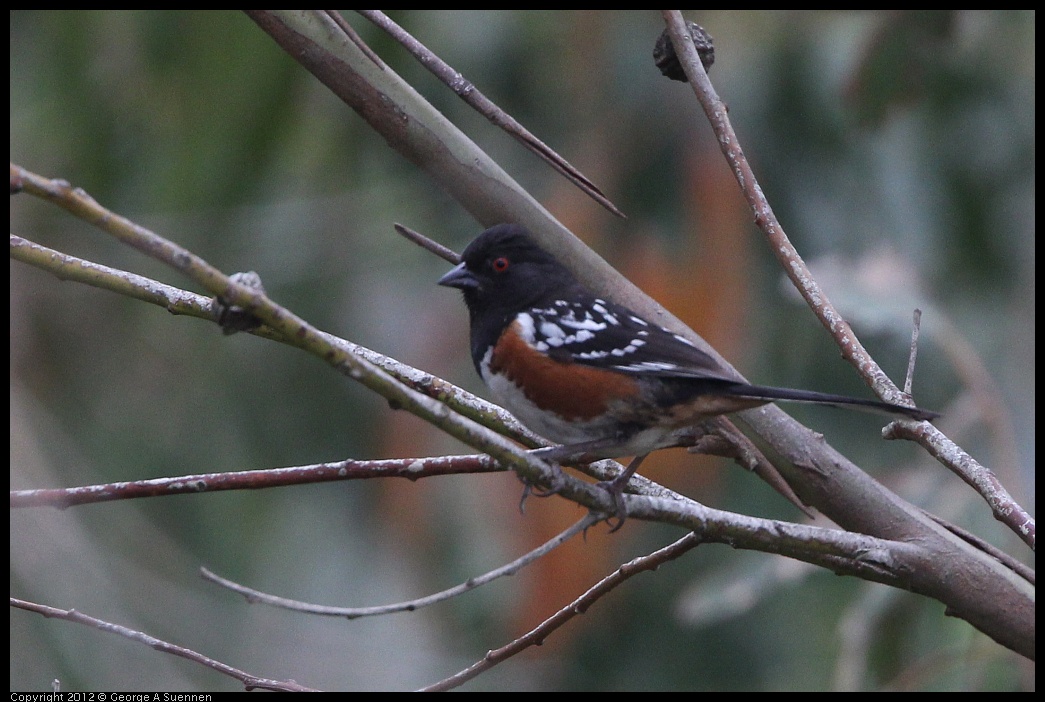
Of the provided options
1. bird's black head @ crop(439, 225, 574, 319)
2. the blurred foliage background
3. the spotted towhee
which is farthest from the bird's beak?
the blurred foliage background

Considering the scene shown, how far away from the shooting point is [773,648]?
26.9ft

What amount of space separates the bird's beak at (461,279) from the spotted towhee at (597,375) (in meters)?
0.14

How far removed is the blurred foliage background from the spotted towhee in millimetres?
1255

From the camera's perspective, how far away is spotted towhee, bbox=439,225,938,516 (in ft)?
8.01

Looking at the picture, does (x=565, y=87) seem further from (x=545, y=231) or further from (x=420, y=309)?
(x=545, y=231)

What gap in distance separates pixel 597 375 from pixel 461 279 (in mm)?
548

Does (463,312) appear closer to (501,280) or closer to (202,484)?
(501,280)

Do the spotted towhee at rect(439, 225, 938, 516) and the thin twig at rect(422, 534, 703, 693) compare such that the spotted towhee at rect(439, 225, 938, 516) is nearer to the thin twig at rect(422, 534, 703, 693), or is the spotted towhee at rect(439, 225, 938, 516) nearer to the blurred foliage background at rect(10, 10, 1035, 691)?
the thin twig at rect(422, 534, 703, 693)

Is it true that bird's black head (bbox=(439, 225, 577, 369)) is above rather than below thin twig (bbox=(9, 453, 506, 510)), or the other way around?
above

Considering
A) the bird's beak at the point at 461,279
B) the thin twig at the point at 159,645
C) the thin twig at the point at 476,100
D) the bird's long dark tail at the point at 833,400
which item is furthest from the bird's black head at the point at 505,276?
the thin twig at the point at 159,645

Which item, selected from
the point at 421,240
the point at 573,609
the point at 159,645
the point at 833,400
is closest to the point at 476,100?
the point at 421,240

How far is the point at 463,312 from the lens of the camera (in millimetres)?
6883

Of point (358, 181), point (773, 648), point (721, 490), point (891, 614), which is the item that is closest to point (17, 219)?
point (358, 181)

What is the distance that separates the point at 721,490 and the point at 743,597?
Result: 2.76 meters
